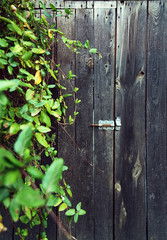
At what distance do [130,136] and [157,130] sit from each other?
0.18m

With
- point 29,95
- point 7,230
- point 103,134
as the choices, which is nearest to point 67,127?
point 103,134

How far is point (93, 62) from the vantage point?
1.18m

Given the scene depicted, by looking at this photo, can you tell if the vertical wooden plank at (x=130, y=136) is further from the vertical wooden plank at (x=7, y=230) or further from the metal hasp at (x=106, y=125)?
the vertical wooden plank at (x=7, y=230)

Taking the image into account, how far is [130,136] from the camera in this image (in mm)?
1182

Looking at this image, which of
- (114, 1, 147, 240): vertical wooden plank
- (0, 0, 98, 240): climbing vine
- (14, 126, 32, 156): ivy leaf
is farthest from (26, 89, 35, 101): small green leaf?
(114, 1, 147, 240): vertical wooden plank

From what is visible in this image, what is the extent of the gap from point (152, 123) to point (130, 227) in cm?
69

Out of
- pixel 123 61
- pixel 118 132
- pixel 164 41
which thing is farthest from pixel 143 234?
pixel 164 41

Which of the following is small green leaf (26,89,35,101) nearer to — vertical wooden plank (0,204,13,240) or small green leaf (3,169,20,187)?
small green leaf (3,169,20,187)

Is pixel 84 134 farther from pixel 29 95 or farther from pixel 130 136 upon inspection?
pixel 29 95

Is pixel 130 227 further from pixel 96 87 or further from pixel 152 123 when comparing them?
pixel 96 87

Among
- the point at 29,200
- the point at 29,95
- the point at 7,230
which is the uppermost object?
the point at 29,95

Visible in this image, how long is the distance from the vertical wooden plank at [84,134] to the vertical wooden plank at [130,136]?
0.18 metres

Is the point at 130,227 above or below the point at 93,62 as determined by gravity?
below

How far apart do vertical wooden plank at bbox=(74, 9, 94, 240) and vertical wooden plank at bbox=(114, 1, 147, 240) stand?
175 mm
